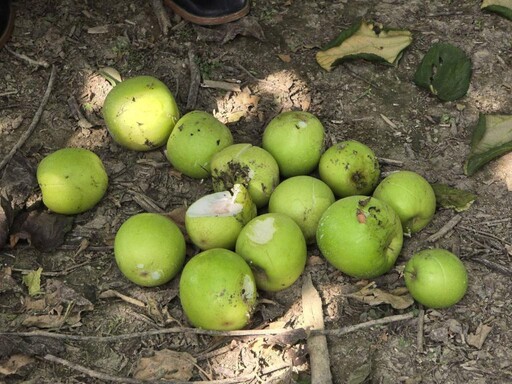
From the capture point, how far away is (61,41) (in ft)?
17.7

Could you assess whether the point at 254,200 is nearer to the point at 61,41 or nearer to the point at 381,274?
the point at 381,274

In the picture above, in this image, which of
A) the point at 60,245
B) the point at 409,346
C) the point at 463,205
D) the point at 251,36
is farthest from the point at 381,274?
the point at 251,36

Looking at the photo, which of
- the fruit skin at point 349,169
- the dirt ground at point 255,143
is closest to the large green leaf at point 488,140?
the dirt ground at point 255,143

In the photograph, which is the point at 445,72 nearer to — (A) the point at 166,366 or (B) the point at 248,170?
(B) the point at 248,170

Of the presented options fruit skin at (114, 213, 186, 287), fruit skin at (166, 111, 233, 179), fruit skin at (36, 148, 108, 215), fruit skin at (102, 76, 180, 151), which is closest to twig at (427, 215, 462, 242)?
fruit skin at (166, 111, 233, 179)

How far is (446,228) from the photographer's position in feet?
14.0

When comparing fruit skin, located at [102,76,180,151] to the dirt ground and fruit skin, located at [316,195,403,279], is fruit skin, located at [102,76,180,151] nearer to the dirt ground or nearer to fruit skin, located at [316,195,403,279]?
the dirt ground

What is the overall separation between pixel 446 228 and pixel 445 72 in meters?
1.39

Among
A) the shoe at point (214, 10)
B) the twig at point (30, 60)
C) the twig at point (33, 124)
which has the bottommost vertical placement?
the twig at point (33, 124)

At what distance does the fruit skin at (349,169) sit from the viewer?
4242mm

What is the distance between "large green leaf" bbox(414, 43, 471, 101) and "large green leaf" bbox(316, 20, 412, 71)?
23cm

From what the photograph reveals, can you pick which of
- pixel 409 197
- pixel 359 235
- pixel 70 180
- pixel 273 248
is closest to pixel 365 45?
pixel 409 197

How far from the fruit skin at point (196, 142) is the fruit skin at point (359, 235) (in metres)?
0.89

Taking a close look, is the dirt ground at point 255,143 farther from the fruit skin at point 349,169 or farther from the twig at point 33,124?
the fruit skin at point 349,169
